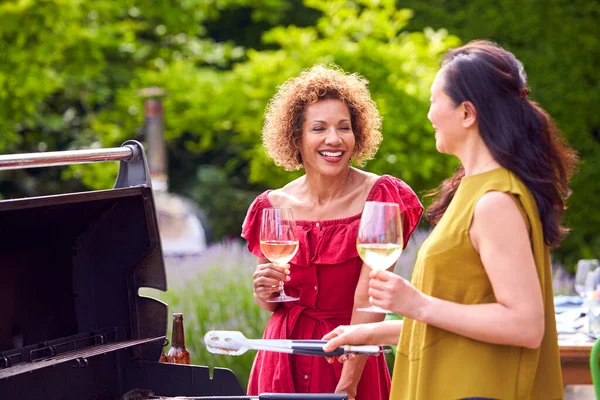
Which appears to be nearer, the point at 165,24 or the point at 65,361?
the point at 65,361

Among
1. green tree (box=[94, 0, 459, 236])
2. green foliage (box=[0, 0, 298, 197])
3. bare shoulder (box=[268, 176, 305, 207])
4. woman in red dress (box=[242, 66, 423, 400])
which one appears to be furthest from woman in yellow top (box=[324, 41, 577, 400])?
green foliage (box=[0, 0, 298, 197])

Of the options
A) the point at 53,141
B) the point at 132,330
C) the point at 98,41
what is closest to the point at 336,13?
the point at 98,41

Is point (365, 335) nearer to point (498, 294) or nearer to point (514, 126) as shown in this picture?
point (498, 294)

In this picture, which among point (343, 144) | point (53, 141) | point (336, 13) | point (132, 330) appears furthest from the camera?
point (53, 141)

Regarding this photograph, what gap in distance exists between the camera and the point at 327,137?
124 inches

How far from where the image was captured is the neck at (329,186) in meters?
3.23

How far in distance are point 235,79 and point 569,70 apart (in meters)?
4.03

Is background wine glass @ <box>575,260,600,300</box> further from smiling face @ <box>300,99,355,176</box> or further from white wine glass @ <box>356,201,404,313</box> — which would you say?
white wine glass @ <box>356,201,404,313</box>

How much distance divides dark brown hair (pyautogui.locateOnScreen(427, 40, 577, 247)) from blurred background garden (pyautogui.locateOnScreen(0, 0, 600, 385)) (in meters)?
3.88

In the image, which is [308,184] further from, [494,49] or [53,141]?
[53,141]

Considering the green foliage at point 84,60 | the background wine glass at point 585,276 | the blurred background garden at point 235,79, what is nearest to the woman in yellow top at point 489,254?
the background wine glass at point 585,276

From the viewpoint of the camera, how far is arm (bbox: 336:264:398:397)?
3.03 meters

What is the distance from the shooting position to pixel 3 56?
31.5 feet

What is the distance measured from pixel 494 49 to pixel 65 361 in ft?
4.31
